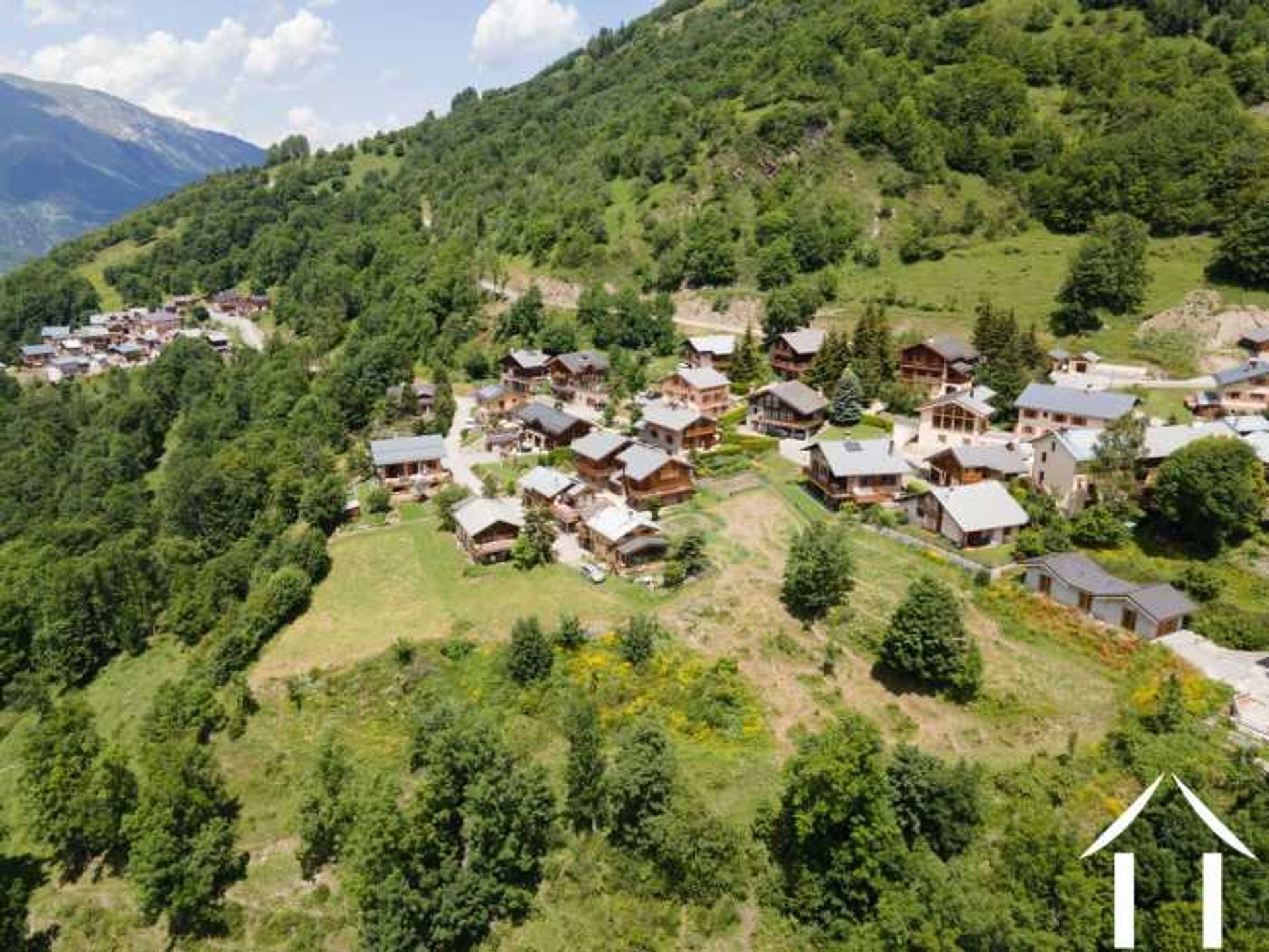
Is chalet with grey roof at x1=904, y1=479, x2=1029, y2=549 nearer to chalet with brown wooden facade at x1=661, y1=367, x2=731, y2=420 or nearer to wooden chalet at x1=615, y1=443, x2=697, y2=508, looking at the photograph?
wooden chalet at x1=615, y1=443, x2=697, y2=508

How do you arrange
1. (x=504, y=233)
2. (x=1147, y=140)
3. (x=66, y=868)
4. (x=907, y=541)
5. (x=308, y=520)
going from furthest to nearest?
Result: (x=504, y=233) < (x=1147, y=140) < (x=308, y=520) < (x=907, y=541) < (x=66, y=868)

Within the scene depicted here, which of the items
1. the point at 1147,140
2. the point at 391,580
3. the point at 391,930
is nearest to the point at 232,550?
the point at 391,580

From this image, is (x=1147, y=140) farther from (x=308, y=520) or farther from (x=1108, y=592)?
(x=308, y=520)

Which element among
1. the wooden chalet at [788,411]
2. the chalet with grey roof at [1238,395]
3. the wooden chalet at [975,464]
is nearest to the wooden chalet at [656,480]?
the wooden chalet at [788,411]

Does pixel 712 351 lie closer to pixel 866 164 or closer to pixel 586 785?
→ pixel 866 164

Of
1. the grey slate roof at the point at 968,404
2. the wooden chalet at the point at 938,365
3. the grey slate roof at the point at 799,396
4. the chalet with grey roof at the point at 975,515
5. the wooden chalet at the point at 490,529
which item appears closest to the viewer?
the chalet with grey roof at the point at 975,515

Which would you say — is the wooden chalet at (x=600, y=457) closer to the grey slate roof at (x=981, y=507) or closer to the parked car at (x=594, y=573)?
the parked car at (x=594, y=573)

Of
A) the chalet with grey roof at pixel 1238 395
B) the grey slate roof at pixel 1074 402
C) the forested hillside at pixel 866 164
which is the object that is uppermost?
the forested hillside at pixel 866 164
